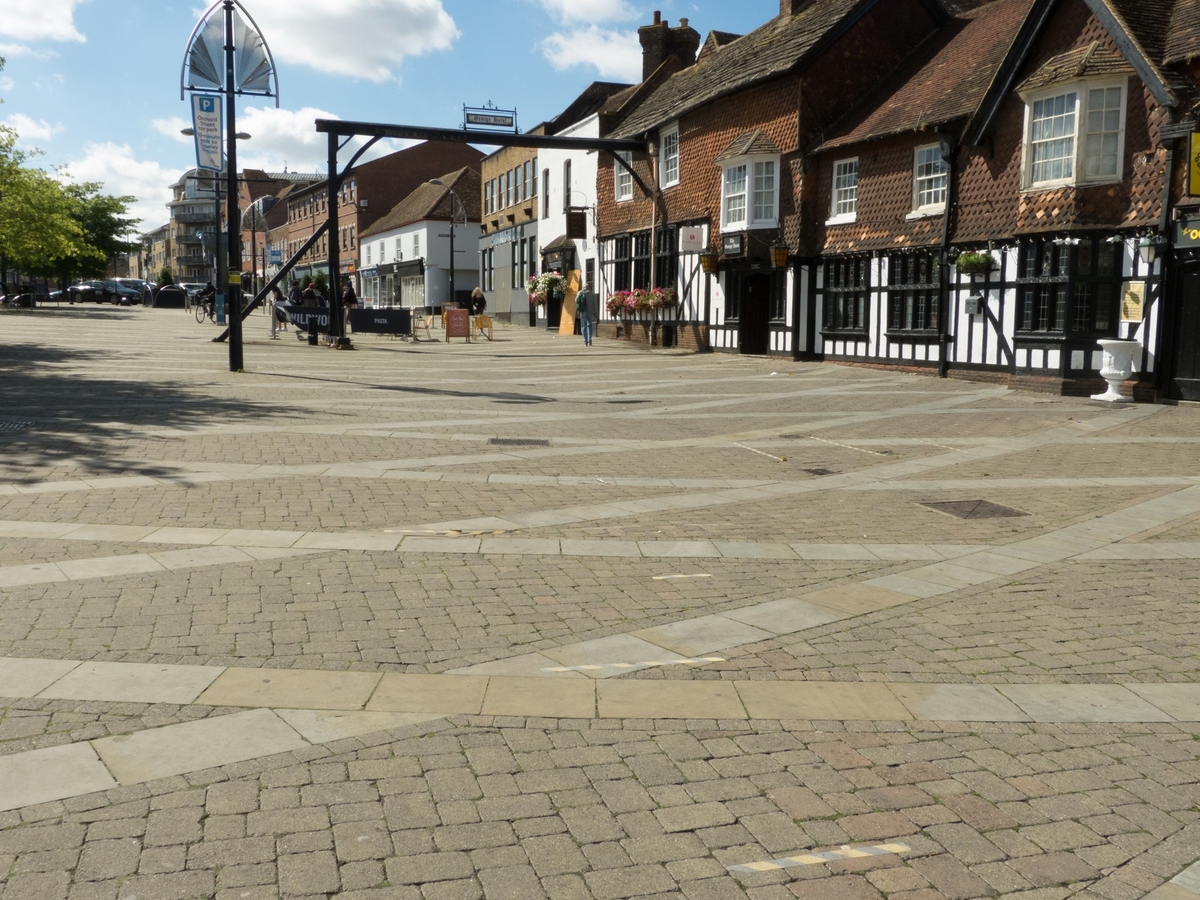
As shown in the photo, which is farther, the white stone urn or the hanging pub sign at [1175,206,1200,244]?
the white stone urn

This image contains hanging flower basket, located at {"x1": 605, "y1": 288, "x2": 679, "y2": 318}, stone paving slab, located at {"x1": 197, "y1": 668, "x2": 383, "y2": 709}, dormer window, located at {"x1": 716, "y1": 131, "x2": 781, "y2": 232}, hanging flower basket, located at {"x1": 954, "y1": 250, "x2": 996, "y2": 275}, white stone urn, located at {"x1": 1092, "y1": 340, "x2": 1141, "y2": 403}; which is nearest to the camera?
stone paving slab, located at {"x1": 197, "y1": 668, "x2": 383, "y2": 709}

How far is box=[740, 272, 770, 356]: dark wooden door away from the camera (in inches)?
Answer: 1105

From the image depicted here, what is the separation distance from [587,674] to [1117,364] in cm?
1504

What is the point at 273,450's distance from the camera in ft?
35.8

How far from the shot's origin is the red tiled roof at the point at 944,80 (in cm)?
2141

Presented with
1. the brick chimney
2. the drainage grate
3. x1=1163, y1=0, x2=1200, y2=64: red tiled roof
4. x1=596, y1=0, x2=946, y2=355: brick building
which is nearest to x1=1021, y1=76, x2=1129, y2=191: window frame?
x1=1163, y1=0, x2=1200, y2=64: red tiled roof

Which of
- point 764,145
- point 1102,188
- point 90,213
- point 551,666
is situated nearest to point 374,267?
point 90,213

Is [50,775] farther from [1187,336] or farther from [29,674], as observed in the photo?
[1187,336]

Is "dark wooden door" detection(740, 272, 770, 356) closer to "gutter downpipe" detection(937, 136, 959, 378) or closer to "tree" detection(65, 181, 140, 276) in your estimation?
A: "gutter downpipe" detection(937, 136, 959, 378)

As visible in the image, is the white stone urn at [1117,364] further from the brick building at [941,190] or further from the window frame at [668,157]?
the window frame at [668,157]

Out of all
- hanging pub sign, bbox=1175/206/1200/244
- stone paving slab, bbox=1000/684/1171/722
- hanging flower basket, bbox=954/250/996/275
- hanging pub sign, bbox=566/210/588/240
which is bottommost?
stone paving slab, bbox=1000/684/1171/722

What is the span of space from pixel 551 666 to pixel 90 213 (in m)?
79.3

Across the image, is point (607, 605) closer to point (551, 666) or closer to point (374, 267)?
point (551, 666)

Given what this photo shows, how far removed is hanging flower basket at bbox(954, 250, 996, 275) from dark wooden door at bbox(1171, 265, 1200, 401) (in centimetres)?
380
